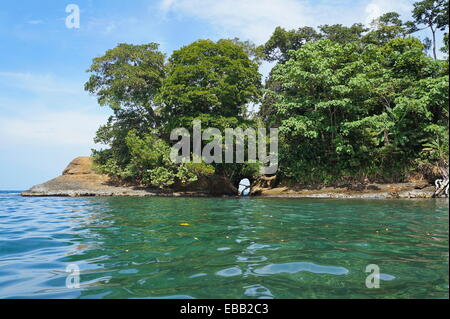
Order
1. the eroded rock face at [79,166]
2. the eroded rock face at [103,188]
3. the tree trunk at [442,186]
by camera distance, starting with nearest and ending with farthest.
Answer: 1. the tree trunk at [442,186]
2. the eroded rock face at [103,188]
3. the eroded rock face at [79,166]

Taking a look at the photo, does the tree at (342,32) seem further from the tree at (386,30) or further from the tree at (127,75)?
the tree at (127,75)

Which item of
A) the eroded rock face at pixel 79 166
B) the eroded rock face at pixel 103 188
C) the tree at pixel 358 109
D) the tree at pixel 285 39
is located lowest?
the eroded rock face at pixel 103 188

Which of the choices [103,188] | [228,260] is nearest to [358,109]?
[228,260]

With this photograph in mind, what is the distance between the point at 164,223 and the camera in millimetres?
6668

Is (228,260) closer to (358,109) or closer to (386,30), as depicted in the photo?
(358,109)

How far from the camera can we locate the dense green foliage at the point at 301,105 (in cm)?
1678

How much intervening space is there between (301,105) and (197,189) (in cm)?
981

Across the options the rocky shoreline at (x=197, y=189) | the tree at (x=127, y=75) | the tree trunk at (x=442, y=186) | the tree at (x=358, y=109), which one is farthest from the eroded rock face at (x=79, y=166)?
the tree trunk at (x=442, y=186)

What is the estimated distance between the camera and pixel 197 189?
880 inches

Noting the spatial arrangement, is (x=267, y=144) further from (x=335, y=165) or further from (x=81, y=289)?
(x=81, y=289)

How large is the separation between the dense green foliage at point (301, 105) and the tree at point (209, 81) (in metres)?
0.08
